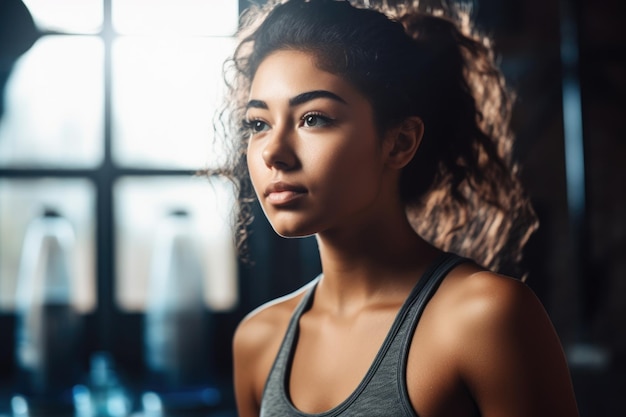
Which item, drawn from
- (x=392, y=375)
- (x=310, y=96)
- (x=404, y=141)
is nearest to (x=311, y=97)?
(x=310, y=96)

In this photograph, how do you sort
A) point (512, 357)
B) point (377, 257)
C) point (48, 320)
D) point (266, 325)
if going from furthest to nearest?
point (48, 320), point (266, 325), point (377, 257), point (512, 357)

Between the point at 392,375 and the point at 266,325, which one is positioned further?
the point at 266,325

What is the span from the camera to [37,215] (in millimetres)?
1404

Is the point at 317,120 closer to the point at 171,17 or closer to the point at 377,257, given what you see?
the point at 377,257

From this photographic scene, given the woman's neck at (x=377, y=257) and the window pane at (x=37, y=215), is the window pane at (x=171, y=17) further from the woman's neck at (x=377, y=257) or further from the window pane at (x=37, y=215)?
the woman's neck at (x=377, y=257)

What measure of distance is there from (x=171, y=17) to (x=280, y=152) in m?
0.87

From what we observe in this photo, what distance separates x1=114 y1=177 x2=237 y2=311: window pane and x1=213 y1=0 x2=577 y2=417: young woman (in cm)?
68

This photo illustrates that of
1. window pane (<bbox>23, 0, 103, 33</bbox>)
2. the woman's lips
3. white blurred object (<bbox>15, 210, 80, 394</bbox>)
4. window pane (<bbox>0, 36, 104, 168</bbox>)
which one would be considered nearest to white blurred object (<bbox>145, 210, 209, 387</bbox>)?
white blurred object (<bbox>15, 210, 80, 394</bbox>)

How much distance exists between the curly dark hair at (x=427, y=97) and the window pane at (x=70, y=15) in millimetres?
661

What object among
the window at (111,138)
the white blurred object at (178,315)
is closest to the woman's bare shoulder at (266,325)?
the white blurred object at (178,315)

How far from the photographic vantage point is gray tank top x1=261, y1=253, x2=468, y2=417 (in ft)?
2.08

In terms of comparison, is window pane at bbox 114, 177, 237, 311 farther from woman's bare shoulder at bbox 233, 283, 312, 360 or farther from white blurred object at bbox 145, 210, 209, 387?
woman's bare shoulder at bbox 233, 283, 312, 360

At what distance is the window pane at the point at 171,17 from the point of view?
1.40 meters

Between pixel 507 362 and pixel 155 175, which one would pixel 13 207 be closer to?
pixel 155 175
